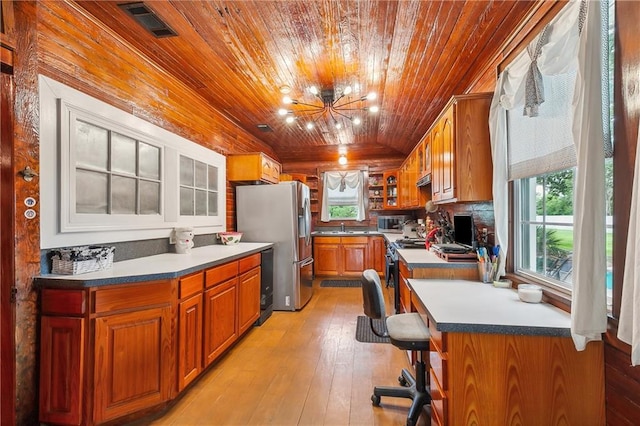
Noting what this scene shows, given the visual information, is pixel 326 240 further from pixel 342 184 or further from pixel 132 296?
pixel 132 296

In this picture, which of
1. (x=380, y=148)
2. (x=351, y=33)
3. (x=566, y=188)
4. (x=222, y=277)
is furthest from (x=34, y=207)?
(x=380, y=148)

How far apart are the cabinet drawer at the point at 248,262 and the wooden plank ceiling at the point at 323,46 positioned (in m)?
1.82

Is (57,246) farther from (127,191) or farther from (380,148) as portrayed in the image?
(380,148)

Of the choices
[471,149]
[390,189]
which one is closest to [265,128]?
[390,189]

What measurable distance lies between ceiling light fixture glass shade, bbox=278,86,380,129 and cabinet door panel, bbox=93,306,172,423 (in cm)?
240

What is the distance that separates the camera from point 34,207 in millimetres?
1694

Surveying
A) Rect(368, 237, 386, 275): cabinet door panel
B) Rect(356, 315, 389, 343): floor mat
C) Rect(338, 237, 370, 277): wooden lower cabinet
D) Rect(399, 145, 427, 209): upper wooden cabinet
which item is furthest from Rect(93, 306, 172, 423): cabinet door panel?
Rect(368, 237, 386, 275): cabinet door panel

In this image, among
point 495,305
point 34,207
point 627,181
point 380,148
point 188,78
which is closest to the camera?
point 627,181

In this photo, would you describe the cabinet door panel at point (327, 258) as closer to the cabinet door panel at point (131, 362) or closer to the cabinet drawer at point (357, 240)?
the cabinet drawer at point (357, 240)

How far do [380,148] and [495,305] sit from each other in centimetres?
489

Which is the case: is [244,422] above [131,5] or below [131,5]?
below

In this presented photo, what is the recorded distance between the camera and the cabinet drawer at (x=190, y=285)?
6.54 feet

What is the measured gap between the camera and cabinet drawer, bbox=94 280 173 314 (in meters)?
1.66

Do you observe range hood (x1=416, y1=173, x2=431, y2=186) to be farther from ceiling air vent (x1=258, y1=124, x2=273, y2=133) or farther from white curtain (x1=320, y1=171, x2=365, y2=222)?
white curtain (x1=320, y1=171, x2=365, y2=222)
